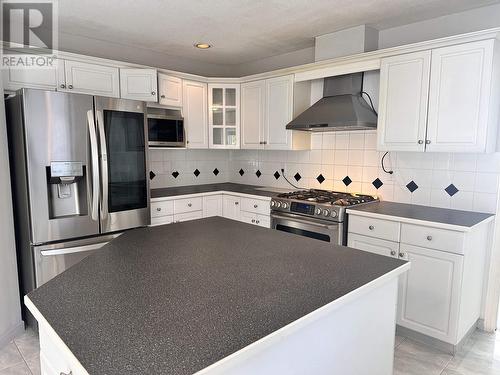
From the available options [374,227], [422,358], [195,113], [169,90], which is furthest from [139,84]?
[422,358]

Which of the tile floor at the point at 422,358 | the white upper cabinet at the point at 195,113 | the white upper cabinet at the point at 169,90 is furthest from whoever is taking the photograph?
the white upper cabinet at the point at 195,113

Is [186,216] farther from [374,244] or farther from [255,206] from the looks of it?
[374,244]

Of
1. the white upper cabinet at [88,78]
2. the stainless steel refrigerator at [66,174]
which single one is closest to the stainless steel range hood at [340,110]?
the stainless steel refrigerator at [66,174]

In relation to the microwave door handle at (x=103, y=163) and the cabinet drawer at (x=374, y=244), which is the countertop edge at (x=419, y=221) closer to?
the cabinet drawer at (x=374, y=244)

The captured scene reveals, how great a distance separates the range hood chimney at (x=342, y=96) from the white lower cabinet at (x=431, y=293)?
1168 millimetres

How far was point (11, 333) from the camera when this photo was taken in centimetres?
258

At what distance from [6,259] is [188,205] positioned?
1.64 metres

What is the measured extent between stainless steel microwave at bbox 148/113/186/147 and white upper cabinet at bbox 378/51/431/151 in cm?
205

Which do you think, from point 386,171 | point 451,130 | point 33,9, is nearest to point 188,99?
point 33,9

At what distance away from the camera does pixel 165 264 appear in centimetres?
146

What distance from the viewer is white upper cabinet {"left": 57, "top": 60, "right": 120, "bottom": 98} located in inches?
115

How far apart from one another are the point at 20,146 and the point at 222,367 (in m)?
2.44

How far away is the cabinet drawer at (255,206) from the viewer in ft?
11.5

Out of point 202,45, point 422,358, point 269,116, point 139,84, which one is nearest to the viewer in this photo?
point 422,358
